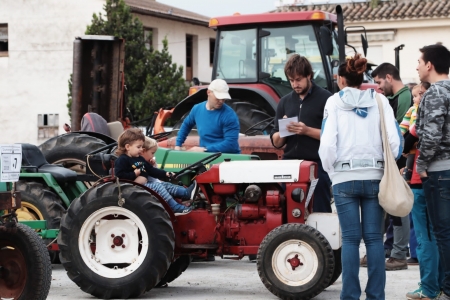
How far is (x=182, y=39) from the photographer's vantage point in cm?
4222

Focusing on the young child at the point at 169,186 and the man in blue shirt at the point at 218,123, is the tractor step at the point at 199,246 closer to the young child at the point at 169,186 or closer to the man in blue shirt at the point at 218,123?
the young child at the point at 169,186

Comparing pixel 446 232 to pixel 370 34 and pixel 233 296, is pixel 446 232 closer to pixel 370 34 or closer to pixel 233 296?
pixel 233 296

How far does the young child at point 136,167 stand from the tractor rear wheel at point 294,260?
3.23 ft

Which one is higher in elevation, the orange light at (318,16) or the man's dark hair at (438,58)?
the orange light at (318,16)

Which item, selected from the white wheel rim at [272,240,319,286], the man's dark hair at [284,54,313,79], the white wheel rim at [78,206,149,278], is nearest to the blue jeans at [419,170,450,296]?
the white wheel rim at [272,240,319,286]

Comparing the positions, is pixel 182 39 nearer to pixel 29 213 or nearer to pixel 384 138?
pixel 29 213

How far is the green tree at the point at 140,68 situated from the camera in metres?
31.3

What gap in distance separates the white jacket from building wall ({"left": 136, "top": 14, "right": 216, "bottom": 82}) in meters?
32.2


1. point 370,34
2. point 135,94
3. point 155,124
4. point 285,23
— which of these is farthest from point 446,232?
point 370,34

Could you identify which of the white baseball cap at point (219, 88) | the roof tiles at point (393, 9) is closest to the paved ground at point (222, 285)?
the white baseball cap at point (219, 88)

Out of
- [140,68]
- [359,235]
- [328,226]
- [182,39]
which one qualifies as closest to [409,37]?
[182,39]

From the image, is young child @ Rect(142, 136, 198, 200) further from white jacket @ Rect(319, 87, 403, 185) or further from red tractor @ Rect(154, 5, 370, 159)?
red tractor @ Rect(154, 5, 370, 159)

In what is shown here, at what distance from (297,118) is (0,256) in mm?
2844

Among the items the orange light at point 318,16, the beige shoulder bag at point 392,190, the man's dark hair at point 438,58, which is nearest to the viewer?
the beige shoulder bag at point 392,190
